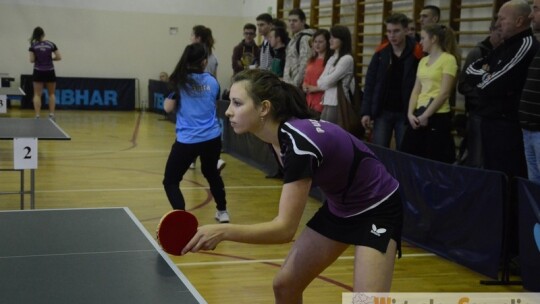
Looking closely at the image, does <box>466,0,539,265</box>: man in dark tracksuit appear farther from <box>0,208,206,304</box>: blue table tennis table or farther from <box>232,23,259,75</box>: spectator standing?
<box>232,23,259,75</box>: spectator standing

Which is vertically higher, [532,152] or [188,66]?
[188,66]

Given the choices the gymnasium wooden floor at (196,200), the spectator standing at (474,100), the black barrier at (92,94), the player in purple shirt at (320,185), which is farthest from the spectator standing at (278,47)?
the black barrier at (92,94)

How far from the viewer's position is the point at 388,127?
6.66 m

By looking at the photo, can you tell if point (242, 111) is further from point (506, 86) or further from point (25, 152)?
point (25, 152)

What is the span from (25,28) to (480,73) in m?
12.9

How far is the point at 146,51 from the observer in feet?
56.6

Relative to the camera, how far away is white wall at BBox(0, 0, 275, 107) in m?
16.2

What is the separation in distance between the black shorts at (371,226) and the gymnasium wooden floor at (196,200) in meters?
1.53

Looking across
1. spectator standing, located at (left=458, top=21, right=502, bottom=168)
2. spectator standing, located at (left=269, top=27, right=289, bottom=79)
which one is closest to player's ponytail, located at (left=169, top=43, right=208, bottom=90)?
spectator standing, located at (left=458, top=21, right=502, bottom=168)

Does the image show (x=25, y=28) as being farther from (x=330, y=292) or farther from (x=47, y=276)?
(x=47, y=276)

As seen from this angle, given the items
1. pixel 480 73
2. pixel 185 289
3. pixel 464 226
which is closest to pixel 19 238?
pixel 185 289

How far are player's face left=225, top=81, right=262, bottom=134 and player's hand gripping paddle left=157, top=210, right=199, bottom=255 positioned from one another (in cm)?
39

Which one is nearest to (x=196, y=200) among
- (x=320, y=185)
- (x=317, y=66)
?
(x=317, y=66)

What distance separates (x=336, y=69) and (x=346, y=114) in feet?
1.57
